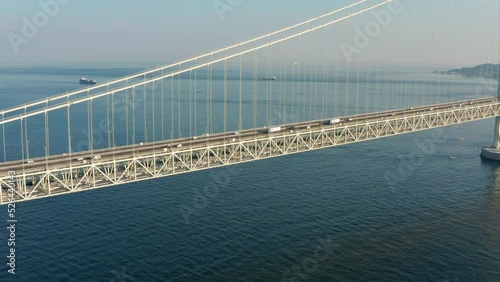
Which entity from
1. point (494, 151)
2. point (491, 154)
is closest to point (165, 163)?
point (491, 154)

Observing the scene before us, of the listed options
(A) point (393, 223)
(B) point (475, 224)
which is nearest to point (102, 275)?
(A) point (393, 223)

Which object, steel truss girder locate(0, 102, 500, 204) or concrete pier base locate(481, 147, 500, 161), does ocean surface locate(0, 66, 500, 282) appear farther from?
concrete pier base locate(481, 147, 500, 161)

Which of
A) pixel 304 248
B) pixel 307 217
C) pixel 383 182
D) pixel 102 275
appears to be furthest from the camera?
pixel 383 182

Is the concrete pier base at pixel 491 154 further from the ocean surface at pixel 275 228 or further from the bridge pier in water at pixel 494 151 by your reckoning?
the ocean surface at pixel 275 228

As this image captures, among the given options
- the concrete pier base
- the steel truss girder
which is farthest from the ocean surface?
the concrete pier base

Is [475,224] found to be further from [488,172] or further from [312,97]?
[312,97]

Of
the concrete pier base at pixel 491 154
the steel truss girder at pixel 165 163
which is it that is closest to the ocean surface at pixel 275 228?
the steel truss girder at pixel 165 163

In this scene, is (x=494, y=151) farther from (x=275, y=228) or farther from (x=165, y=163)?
(x=165, y=163)
